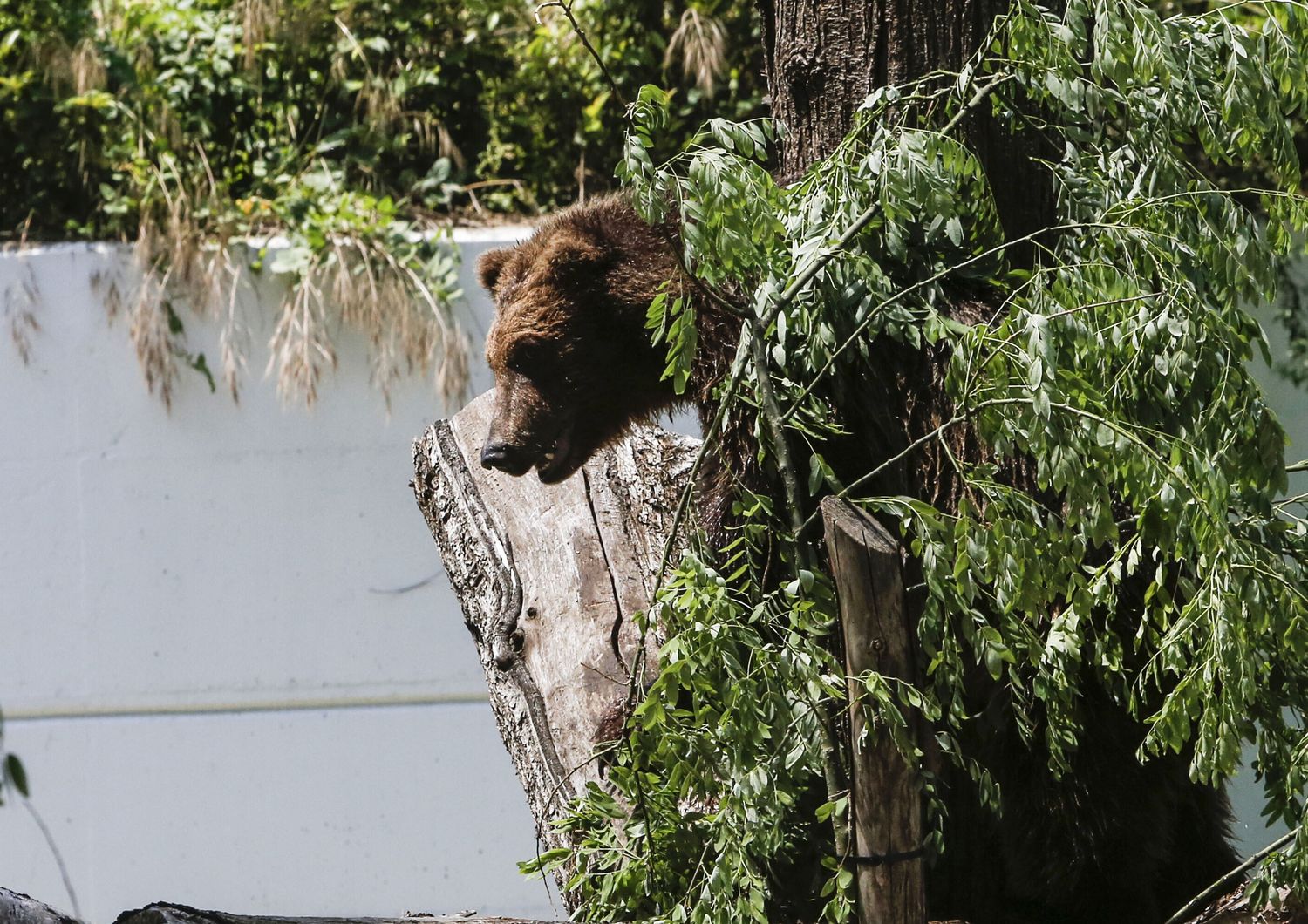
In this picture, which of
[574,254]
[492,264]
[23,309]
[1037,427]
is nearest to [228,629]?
[23,309]

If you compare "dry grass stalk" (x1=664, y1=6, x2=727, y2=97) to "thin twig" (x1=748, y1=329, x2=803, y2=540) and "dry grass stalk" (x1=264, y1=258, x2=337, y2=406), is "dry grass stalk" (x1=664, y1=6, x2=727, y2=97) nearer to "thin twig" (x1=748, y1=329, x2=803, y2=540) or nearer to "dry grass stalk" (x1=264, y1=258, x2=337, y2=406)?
"dry grass stalk" (x1=264, y1=258, x2=337, y2=406)

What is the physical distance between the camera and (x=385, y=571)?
232 inches

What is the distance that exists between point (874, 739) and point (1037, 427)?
538mm

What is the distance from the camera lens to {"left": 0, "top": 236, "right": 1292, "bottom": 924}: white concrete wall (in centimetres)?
587

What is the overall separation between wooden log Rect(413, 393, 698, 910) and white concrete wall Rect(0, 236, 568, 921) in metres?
1.93

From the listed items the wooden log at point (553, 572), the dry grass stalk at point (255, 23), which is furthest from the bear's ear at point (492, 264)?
the dry grass stalk at point (255, 23)

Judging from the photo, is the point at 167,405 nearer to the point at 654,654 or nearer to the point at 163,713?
the point at 163,713

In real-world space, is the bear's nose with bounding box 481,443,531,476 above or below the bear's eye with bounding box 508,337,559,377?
below

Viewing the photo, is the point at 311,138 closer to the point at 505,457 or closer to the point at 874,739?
the point at 505,457

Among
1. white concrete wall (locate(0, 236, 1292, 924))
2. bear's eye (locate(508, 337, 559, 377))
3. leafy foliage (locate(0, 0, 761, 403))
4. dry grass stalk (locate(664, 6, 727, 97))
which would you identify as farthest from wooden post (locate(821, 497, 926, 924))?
dry grass stalk (locate(664, 6, 727, 97))

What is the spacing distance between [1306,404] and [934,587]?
4.19 metres

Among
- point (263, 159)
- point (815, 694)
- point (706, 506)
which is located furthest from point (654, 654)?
point (263, 159)

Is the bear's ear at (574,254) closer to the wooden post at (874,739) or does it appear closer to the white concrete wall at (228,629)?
the wooden post at (874,739)

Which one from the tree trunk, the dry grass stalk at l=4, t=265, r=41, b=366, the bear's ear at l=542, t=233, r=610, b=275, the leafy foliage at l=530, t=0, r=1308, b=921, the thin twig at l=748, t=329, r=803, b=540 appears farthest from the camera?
the dry grass stalk at l=4, t=265, r=41, b=366
